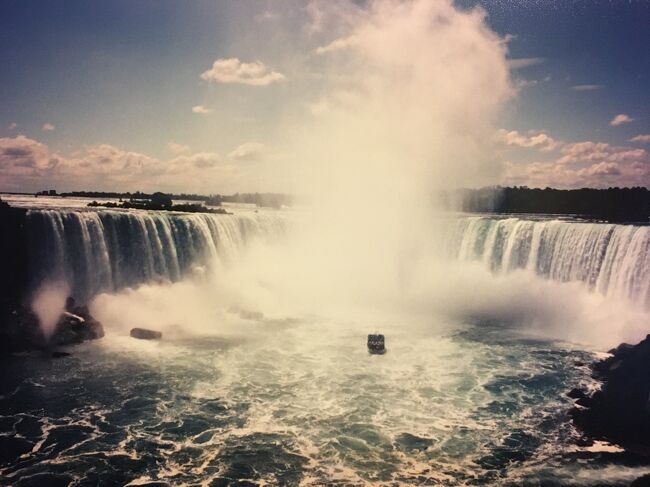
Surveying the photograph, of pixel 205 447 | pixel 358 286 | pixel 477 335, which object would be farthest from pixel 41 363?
pixel 358 286

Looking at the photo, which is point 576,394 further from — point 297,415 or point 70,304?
point 70,304

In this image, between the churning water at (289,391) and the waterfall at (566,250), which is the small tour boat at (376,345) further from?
the waterfall at (566,250)

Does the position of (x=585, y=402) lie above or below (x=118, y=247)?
below

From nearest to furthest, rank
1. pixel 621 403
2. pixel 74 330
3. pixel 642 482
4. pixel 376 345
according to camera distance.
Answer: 1. pixel 642 482
2. pixel 621 403
3. pixel 74 330
4. pixel 376 345

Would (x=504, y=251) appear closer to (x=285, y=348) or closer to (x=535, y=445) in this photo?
(x=285, y=348)

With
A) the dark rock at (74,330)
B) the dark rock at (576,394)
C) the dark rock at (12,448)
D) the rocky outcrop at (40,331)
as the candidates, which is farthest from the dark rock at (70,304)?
the dark rock at (576,394)

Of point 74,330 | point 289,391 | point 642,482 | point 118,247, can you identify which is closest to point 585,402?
point 642,482

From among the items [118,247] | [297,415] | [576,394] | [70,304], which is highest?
[118,247]
